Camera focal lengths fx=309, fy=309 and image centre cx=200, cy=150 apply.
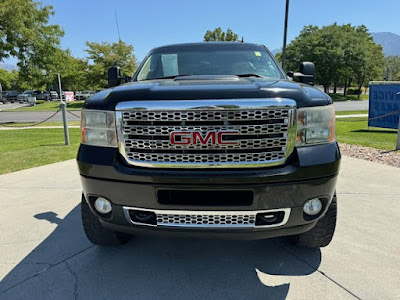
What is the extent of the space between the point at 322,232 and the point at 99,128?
1.88 m

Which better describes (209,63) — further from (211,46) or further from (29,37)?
(29,37)

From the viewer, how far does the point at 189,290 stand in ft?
7.09

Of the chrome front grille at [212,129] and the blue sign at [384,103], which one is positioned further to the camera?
the blue sign at [384,103]

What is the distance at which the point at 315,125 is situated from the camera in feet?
6.72

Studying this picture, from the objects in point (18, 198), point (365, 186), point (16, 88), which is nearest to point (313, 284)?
point (365, 186)

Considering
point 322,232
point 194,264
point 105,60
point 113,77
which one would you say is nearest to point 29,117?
point 105,60

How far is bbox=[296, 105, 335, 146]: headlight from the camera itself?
6.57 ft

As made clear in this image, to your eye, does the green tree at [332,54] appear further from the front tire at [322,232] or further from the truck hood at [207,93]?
the truck hood at [207,93]

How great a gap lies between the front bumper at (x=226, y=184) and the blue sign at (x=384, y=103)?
951 centimetres

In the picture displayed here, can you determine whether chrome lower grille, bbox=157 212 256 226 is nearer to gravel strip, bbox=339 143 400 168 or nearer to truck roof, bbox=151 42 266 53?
truck roof, bbox=151 42 266 53

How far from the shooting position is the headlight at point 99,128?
6.73 feet

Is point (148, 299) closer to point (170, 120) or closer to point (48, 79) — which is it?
point (170, 120)

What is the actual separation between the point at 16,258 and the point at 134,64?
32766mm

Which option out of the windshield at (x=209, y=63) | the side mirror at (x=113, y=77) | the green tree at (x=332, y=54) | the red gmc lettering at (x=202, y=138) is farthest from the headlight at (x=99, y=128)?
the green tree at (x=332, y=54)
